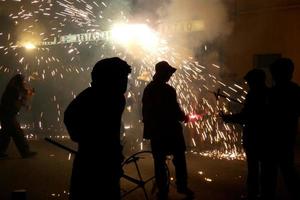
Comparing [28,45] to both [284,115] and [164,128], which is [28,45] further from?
[284,115]

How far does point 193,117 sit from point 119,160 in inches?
292

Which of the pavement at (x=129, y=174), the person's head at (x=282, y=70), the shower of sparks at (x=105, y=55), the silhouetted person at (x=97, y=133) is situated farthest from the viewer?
the shower of sparks at (x=105, y=55)

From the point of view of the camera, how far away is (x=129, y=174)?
863 cm

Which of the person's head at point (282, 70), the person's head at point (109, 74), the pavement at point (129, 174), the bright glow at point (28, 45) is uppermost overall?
the bright glow at point (28, 45)

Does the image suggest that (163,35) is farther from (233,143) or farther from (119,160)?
(119,160)

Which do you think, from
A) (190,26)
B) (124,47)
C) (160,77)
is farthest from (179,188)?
(124,47)

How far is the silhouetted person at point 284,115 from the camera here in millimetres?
5906

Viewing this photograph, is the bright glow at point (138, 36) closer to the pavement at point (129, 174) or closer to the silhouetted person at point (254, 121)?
the pavement at point (129, 174)

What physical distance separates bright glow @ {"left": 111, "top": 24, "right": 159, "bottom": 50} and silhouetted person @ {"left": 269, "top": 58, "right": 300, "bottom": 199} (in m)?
8.05

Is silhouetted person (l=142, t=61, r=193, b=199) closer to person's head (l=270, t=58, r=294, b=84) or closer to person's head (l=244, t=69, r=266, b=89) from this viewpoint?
person's head (l=244, t=69, r=266, b=89)

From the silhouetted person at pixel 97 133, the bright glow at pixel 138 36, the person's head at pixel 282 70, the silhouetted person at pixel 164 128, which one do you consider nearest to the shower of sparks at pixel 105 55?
the bright glow at pixel 138 36

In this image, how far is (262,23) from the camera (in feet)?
48.1

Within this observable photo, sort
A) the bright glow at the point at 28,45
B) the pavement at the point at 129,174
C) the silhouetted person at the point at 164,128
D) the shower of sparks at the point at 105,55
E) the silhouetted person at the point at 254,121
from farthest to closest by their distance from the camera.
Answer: the bright glow at the point at 28,45, the shower of sparks at the point at 105,55, the pavement at the point at 129,174, the silhouetted person at the point at 164,128, the silhouetted person at the point at 254,121

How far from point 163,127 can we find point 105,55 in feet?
46.9
